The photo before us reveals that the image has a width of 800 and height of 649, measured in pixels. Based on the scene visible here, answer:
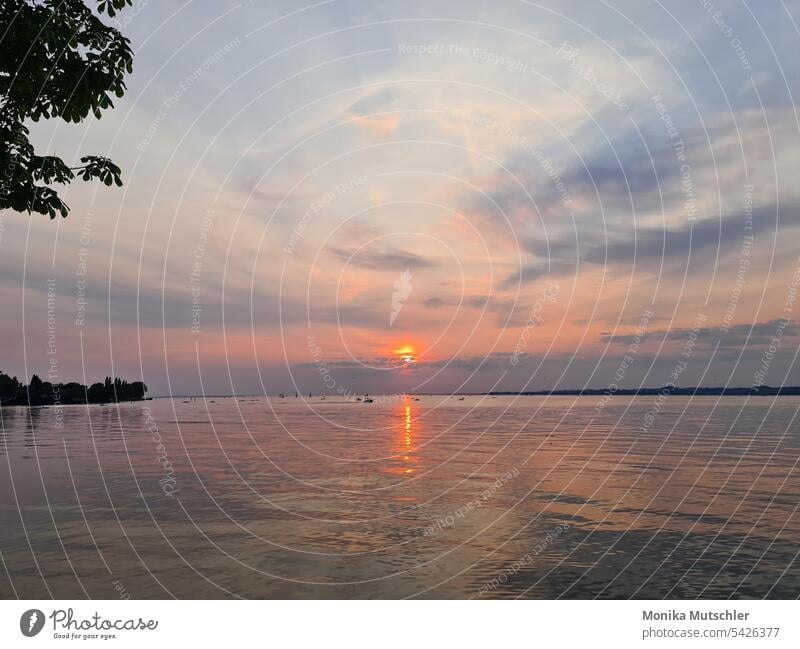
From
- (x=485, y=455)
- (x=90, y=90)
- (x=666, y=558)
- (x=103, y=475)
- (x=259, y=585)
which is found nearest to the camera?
(x=90, y=90)

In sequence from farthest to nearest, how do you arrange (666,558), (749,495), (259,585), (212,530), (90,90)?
(749,495), (212,530), (666,558), (259,585), (90,90)

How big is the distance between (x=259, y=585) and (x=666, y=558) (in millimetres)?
13484

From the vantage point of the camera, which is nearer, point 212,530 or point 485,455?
point 212,530

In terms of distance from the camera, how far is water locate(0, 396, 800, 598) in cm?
1888

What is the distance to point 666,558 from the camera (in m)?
21.7

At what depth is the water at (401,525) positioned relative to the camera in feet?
61.9

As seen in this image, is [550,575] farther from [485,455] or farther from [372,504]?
[485,455]

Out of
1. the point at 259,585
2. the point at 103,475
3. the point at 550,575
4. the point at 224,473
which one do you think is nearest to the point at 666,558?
the point at 550,575

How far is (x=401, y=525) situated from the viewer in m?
26.6

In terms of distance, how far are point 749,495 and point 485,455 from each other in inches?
878

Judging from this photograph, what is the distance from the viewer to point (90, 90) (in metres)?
12.3
